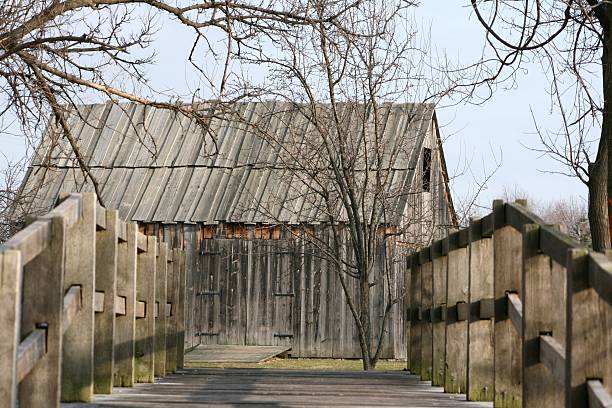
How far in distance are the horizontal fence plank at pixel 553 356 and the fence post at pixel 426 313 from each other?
13.5ft

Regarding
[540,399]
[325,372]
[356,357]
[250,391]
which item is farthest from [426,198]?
[540,399]

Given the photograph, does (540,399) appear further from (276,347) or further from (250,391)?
(276,347)

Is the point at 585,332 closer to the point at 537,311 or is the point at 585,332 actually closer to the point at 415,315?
the point at 537,311

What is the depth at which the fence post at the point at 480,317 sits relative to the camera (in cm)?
661

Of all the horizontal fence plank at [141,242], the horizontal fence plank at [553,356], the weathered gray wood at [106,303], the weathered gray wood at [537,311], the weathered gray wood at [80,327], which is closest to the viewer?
the horizontal fence plank at [553,356]

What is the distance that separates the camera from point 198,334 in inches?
985

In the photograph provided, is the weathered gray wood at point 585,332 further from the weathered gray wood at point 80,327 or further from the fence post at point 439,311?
the fence post at point 439,311

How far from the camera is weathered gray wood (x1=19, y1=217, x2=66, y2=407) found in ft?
14.6

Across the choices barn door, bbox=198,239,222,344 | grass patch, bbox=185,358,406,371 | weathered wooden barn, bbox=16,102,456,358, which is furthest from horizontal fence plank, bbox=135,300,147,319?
barn door, bbox=198,239,222,344

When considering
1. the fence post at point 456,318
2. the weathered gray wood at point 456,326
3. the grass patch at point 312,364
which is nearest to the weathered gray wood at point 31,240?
the fence post at point 456,318

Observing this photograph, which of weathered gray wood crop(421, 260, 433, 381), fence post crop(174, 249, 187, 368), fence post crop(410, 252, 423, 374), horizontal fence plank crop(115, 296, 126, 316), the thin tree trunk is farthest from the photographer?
the thin tree trunk

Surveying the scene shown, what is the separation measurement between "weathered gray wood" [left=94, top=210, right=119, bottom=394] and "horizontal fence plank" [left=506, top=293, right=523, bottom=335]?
215 centimetres

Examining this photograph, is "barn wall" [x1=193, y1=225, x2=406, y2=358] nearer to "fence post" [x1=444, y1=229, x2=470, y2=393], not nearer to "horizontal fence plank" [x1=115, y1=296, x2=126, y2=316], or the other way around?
"fence post" [x1=444, y1=229, x2=470, y2=393]

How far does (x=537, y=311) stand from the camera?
15.7 ft
